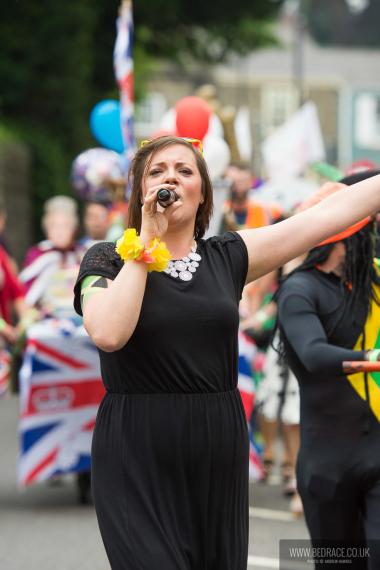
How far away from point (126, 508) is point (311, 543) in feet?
3.94

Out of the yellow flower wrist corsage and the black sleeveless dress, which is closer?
the yellow flower wrist corsage

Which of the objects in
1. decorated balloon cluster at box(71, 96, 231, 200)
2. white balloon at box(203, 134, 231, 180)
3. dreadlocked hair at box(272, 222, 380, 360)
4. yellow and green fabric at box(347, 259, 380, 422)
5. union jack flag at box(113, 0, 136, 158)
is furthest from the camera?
union jack flag at box(113, 0, 136, 158)

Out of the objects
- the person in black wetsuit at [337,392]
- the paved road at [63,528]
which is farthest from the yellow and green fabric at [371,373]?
the paved road at [63,528]

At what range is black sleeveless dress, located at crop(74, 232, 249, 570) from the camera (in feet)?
13.5

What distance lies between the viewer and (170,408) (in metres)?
4.15

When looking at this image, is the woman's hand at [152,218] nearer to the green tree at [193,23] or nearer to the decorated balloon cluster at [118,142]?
the decorated balloon cluster at [118,142]

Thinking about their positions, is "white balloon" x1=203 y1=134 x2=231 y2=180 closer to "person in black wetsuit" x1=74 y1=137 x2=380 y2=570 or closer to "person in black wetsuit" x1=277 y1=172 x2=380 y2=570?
"person in black wetsuit" x1=277 y1=172 x2=380 y2=570

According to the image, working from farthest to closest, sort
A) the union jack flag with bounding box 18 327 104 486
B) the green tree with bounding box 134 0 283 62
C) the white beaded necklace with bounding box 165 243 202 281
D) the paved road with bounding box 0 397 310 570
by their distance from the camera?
1. the green tree with bounding box 134 0 283 62
2. the union jack flag with bounding box 18 327 104 486
3. the paved road with bounding box 0 397 310 570
4. the white beaded necklace with bounding box 165 243 202 281

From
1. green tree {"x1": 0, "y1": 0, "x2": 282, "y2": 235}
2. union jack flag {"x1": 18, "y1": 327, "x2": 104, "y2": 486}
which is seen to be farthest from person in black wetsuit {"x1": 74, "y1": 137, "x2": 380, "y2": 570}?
green tree {"x1": 0, "y1": 0, "x2": 282, "y2": 235}

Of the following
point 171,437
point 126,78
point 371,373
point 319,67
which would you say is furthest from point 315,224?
point 319,67

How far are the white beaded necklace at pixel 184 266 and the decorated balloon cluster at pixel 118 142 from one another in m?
5.51

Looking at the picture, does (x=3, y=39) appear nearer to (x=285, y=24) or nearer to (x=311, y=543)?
(x=311, y=543)

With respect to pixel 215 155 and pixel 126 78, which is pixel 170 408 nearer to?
pixel 215 155

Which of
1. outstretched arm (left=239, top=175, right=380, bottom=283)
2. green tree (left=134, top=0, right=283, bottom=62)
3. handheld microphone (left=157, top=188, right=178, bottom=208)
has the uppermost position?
handheld microphone (left=157, top=188, right=178, bottom=208)
